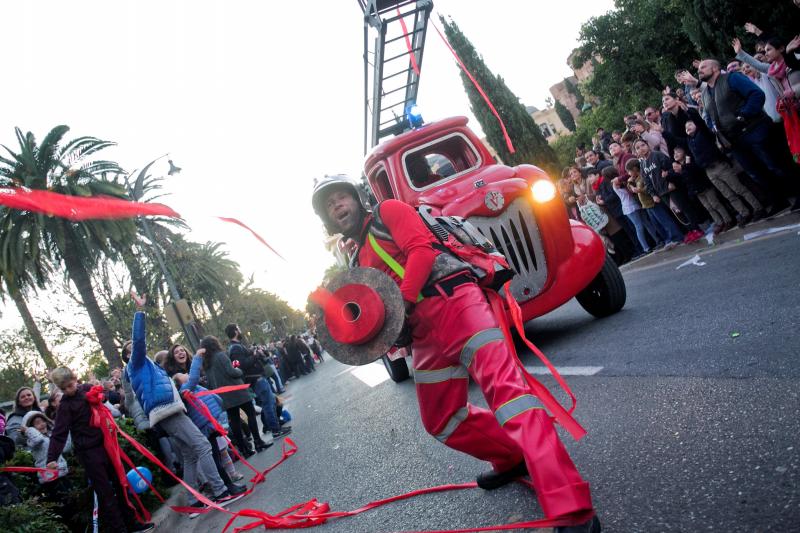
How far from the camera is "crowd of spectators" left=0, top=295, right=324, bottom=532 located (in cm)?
590

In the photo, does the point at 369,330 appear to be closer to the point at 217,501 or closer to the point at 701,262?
the point at 217,501

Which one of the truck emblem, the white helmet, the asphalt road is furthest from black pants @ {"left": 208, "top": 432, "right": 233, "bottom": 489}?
the white helmet

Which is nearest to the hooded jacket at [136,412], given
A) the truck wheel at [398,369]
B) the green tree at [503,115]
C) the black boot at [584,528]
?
the truck wheel at [398,369]

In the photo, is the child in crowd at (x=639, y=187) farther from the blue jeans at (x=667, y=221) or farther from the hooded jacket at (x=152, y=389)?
the hooded jacket at (x=152, y=389)

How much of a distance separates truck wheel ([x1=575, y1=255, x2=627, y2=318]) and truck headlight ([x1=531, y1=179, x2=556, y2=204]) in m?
1.03

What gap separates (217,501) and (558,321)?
459 cm

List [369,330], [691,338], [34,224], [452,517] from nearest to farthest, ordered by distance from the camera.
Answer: [369,330] → [452,517] → [691,338] → [34,224]

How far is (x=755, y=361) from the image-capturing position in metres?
3.64

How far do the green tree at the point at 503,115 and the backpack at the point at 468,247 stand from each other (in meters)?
30.9

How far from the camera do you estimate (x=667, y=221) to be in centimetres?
944

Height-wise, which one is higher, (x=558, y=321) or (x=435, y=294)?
(x=435, y=294)

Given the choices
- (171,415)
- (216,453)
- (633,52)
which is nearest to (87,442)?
(171,415)

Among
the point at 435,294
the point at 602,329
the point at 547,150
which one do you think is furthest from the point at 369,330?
the point at 547,150

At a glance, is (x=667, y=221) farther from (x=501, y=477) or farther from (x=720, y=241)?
(x=501, y=477)
